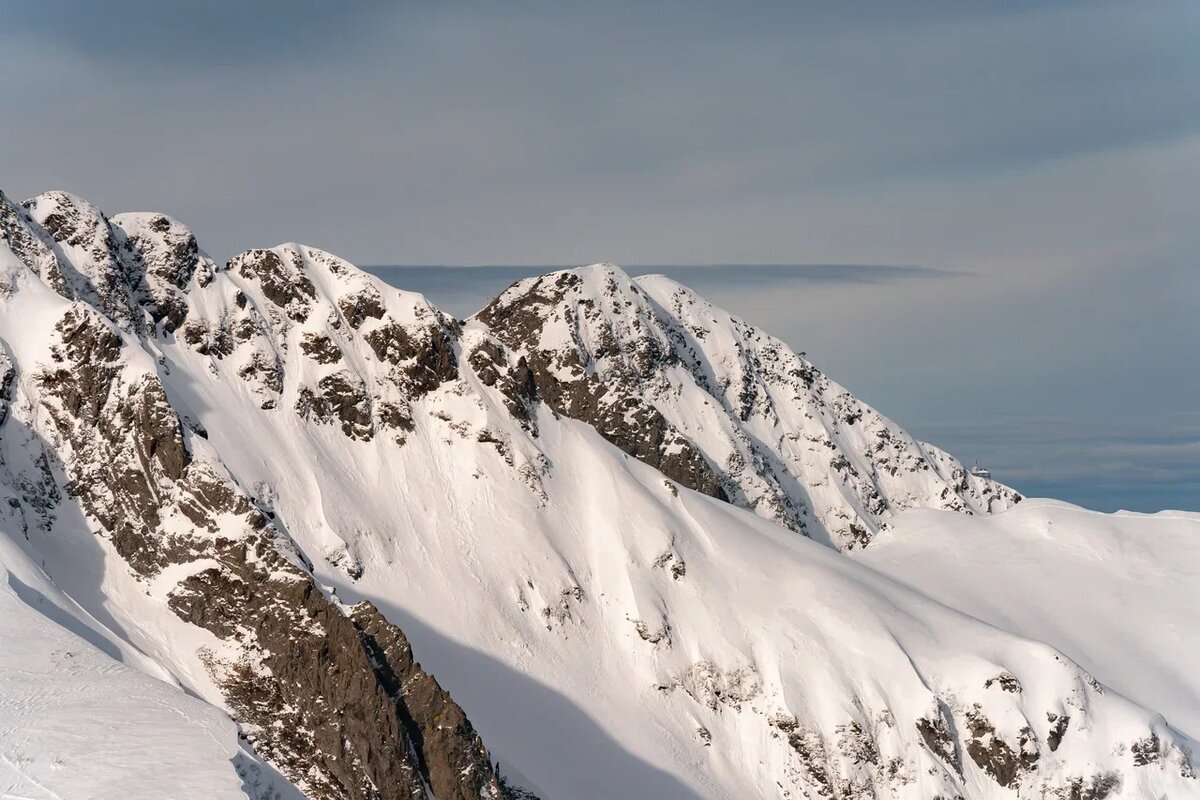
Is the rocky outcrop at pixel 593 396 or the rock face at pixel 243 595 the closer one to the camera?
the rock face at pixel 243 595

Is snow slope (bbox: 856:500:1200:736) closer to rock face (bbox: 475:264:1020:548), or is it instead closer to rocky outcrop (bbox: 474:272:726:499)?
rock face (bbox: 475:264:1020:548)

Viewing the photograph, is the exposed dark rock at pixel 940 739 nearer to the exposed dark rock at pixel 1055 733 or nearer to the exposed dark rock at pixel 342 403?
the exposed dark rock at pixel 1055 733

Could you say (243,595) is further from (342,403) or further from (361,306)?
(361,306)

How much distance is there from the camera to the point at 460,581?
12650 centimetres

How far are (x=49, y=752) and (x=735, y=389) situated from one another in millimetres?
140757

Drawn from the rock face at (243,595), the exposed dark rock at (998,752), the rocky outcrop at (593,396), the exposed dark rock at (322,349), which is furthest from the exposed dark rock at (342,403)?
the exposed dark rock at (998,752)

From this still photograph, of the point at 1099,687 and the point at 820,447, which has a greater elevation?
the point at 820,447

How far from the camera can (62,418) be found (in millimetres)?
108312

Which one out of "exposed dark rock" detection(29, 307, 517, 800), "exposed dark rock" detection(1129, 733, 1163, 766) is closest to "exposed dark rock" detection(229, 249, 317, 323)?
"exposed dark rock" detection(29, 307, 517, 800)

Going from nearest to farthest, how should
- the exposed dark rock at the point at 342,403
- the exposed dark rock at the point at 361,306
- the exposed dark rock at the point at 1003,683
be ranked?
1. the exposed dark rock at the point at 1003,683
2. the exposed dark rock at the point at 342,403
3. the exposed dark rock at the point at 361,306

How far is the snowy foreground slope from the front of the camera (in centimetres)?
10050

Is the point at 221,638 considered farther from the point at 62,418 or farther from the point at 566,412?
the point at 566,412

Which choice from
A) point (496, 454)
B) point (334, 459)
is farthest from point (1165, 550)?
point (334, 459)

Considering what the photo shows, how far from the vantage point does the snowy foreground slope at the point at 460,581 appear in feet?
330
